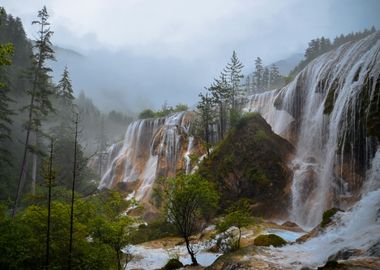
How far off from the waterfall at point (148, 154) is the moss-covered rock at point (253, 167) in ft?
44.6

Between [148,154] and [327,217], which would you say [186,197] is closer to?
[327,217]

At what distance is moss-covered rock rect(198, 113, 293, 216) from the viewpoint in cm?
3471

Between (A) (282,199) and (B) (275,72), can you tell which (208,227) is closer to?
(A) (282,199)

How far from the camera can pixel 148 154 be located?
6638 cm

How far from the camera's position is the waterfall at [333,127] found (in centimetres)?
2766

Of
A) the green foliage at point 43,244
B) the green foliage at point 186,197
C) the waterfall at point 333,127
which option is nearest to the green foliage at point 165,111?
the waterfall at point 333,127

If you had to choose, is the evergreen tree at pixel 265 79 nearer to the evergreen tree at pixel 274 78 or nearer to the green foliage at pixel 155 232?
the evergreen tree at pixel 274 78

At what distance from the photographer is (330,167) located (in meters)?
30.7

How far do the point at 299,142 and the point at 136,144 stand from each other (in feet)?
127

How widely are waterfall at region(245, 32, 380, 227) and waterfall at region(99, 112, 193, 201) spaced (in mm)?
20039

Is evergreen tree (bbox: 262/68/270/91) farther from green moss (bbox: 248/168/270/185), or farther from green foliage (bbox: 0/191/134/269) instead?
green foliage (bbox: 0/191/134/269)

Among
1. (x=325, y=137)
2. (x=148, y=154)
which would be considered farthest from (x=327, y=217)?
→ (x=148, y=154)

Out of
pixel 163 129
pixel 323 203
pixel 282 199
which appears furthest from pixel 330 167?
pixel 163 129

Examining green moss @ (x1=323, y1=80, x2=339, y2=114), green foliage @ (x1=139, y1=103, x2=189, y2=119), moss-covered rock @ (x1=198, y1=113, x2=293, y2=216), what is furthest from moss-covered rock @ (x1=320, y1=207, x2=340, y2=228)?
green foliage @ (x1=139, y1=103, x2=189, y2=119)
